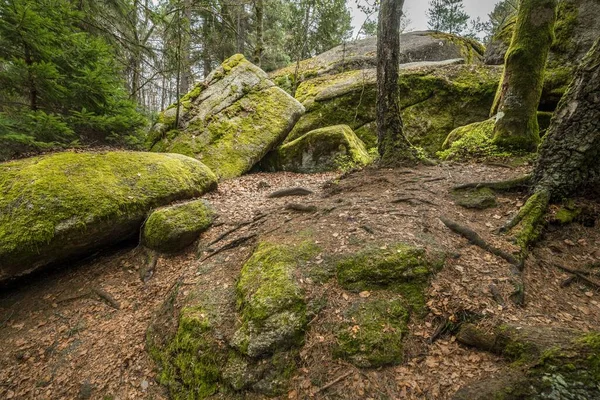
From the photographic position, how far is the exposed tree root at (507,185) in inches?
169

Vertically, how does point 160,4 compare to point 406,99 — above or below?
above

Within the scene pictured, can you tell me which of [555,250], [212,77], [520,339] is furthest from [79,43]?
[555,250]

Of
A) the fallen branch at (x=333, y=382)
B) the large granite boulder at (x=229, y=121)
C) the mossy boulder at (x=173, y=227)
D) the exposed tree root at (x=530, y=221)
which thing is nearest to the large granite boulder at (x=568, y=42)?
the exposed tree root at (x=530, y=221)

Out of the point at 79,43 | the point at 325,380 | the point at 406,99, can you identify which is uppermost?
the point at 79,43

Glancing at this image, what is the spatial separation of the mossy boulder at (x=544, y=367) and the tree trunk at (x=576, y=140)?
2.43 meters

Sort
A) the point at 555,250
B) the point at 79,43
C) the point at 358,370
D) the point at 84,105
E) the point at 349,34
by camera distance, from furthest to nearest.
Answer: the point at 349,34
the point at 84,105
the point at 79,43
the point at 555,250
the point at 358,370

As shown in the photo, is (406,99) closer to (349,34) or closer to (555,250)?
(555,250)

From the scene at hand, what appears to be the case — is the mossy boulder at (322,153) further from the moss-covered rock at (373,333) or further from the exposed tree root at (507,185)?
the moss-covered rock at (373,333)

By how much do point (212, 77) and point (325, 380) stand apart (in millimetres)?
10061

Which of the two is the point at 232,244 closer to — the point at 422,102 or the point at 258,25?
the point at 422,102

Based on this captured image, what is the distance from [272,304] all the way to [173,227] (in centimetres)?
267

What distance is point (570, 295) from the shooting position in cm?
290

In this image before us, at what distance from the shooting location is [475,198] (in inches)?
175

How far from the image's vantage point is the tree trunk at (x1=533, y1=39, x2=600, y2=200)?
11.1 ft
